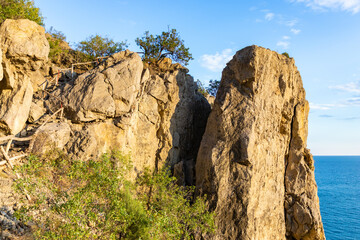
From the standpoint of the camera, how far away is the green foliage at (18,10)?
2716cm

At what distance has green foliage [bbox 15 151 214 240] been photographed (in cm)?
1259

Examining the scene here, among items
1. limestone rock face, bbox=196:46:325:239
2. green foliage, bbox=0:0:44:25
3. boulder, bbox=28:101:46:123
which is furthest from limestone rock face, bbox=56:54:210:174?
green foliage, bbox=0:0:44:25

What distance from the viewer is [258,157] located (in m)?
25.6

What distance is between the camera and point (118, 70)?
27.5 m

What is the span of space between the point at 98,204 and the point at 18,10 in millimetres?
25977

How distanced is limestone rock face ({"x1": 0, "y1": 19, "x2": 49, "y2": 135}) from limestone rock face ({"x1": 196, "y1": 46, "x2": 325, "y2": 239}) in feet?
58.1

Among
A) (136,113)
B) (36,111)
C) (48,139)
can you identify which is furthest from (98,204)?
(36,111)

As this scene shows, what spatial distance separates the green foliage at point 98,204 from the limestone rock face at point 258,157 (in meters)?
2.85

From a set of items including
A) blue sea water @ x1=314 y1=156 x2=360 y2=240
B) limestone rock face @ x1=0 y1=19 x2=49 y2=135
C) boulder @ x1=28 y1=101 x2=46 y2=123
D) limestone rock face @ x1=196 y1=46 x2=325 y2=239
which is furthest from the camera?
blue sea water @ x1=314 y1=156 x2=360 y2=240

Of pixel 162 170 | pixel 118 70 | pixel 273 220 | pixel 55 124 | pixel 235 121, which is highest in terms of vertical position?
pixel 118 70

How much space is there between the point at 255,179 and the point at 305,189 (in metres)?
7.09

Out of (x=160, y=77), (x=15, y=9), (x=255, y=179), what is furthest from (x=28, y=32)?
(x=255, y=179)

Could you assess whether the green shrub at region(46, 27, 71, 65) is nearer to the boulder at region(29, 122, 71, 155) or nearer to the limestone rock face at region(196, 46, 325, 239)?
the boulder at region(29, 122, 71, 155)

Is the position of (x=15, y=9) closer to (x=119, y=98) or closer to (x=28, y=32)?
(x=28, y=32)
